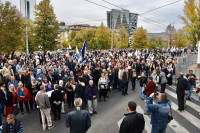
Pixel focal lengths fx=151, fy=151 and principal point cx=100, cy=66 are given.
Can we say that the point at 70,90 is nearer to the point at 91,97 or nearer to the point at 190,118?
the point at 91,97

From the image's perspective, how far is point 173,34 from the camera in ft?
166

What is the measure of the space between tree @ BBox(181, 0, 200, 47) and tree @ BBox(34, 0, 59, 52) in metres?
19.6

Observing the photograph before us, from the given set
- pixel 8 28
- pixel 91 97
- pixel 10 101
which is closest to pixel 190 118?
pixel 91 97

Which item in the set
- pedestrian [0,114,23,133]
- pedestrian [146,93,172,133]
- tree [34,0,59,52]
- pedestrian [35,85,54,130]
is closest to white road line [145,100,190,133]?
pedestrian [146,93,172,133]

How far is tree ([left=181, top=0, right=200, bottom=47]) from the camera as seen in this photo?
21.8 meters

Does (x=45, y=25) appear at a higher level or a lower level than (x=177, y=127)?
higher

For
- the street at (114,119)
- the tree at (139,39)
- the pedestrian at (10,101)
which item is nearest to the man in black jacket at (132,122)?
the street at (114,119)

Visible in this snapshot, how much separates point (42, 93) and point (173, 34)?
53732 mm

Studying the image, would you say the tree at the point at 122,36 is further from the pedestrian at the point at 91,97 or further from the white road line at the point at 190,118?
the pedestrian at the point at 91,97

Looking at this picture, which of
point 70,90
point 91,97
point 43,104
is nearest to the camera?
point 43,104

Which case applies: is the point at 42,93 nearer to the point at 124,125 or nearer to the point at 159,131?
the point at 124,125

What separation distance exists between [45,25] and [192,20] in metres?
21.4

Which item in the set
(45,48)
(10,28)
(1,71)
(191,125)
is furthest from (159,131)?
(45,48)

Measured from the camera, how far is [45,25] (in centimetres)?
2083
